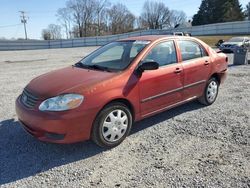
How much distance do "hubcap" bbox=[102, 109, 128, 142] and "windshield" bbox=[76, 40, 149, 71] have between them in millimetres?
754

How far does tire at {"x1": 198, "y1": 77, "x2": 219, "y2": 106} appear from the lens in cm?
568

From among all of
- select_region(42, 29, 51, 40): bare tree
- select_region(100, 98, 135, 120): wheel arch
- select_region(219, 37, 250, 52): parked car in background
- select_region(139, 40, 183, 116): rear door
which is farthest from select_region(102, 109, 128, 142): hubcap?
select_region(42, 29, 51, 40): bare tree

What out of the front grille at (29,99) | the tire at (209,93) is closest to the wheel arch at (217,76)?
the tire at (209,93)

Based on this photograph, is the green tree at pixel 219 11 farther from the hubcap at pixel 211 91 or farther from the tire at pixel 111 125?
the tire at pixel 111 125

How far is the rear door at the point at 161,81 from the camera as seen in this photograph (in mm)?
4305

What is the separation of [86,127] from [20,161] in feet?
3.36

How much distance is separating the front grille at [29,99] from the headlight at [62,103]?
20 cm

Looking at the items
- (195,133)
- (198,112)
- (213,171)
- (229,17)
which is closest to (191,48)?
(198,112)

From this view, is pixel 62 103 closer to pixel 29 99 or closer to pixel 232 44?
pixel 29 99

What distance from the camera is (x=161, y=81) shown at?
14.8 ft

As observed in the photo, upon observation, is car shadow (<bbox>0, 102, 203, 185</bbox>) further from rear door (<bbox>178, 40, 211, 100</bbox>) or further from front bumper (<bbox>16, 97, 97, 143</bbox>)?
rear door (<bbox>178, 40, 211, 100</bbox>)

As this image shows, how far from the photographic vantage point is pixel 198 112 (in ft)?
17.8

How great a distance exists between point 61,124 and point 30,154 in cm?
80

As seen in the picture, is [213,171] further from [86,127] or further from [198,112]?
[198,112]
